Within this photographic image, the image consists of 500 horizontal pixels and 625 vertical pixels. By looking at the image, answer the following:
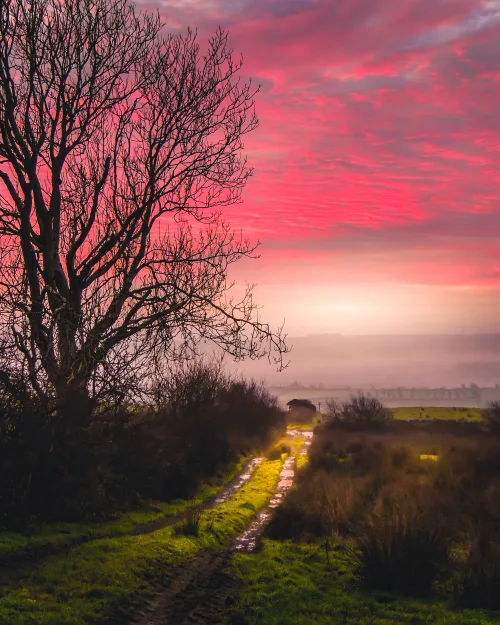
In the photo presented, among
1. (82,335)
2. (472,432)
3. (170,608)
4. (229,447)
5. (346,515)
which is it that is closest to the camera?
(170,608)

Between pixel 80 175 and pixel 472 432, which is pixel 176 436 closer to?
pixel 80 175

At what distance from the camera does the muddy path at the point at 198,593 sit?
30.0ft

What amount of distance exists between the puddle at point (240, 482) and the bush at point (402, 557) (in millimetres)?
10156

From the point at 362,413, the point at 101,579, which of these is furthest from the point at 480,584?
the point at 362,413

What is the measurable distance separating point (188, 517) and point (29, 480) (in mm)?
4252

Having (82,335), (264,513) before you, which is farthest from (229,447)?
(82,335)

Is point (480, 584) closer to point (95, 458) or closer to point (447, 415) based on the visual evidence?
point (95, 458)

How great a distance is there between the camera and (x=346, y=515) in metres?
16.7

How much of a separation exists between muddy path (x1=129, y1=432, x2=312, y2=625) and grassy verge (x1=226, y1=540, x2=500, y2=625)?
0.87 feet

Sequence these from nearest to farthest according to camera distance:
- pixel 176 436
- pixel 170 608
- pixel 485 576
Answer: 1. pixel 170 608
2. pixel 485 576
3. pixel 176 436

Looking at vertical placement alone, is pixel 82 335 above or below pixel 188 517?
above

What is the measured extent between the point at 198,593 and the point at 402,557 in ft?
13.8

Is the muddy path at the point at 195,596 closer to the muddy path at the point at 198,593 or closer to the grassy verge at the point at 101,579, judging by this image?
the muddy path at the point at 198,593

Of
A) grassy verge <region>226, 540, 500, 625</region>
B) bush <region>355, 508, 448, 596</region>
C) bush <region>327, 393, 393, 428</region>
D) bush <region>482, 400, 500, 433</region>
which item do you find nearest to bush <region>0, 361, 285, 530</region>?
grassy verge <region>226, 540, 500, 625</region>
